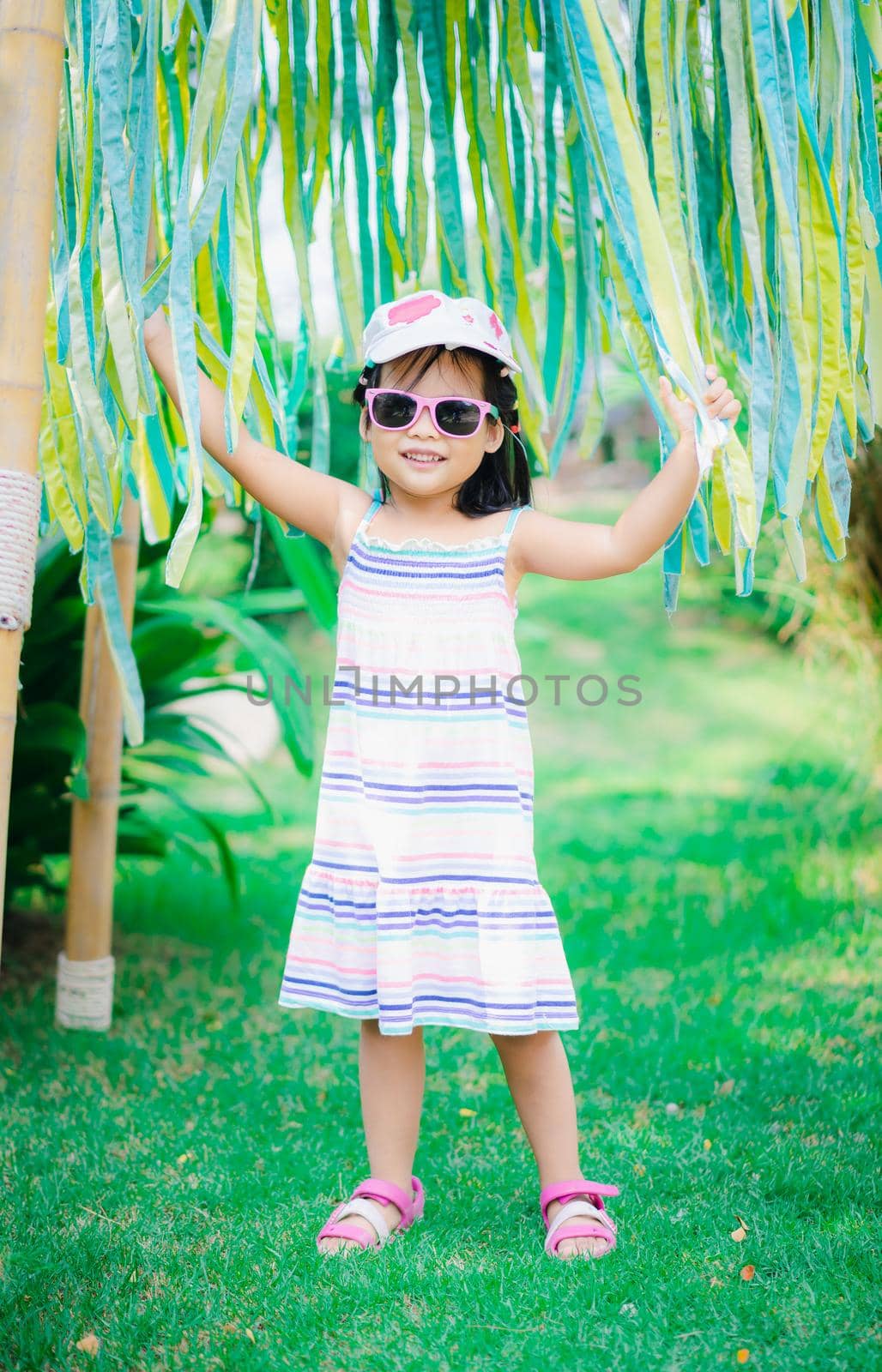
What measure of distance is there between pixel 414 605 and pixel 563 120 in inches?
32.2

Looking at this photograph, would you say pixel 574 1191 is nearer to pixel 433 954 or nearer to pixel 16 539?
pixel 433 954

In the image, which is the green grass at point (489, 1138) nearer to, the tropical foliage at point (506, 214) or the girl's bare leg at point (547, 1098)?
the girl's bare leg at point (547, 1098)

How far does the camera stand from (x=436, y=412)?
5.89 feet

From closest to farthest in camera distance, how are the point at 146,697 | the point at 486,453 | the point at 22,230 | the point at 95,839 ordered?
the point at 22,230 → the point at 486,453 → the point at 95,839 → the point at 146,697

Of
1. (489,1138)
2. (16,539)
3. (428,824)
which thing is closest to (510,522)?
(428,824)

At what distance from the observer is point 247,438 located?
72.1 inches

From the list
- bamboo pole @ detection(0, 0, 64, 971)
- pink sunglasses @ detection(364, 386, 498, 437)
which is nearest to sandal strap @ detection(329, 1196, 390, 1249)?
bamboo pole @ detection(0, 0, 64, 971)

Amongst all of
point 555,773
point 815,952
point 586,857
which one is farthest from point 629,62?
point 555,773

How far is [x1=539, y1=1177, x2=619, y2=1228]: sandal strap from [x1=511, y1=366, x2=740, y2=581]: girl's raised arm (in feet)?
2.76

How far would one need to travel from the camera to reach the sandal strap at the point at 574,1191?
1.79 metres

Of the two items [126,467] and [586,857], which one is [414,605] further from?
[586,857]

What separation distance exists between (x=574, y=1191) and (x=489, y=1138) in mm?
453

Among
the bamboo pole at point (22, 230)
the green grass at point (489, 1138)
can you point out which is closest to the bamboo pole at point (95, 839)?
the green grass at point (489, 1138)

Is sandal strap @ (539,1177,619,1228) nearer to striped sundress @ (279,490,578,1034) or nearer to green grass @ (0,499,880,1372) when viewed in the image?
green grass @ (0,499,880,1372)
